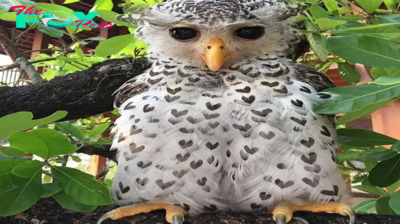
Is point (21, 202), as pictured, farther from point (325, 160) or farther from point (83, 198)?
point (325, 160)

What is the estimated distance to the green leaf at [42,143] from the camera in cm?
57

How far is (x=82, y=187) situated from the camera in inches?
24.5

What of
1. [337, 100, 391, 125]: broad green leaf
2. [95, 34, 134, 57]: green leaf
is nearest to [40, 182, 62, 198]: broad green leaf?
[95, 34, 134, 57]: green leaf

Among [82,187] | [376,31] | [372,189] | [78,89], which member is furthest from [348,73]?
[82,187]

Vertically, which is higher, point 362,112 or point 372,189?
point 362,112

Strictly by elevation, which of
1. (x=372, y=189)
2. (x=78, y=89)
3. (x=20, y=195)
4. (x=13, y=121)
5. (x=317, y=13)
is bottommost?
(x=372, y=189)

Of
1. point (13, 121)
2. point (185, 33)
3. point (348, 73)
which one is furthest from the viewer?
point (348, 73)

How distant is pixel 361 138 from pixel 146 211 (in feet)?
1.72

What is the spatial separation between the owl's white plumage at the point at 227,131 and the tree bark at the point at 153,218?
1.5 inches

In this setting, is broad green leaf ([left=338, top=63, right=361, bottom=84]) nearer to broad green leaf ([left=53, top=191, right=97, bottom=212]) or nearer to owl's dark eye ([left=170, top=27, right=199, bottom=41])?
owl's dark eye ([left=170, top=27, right=199, bottom=41])

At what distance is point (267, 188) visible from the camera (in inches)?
27.5

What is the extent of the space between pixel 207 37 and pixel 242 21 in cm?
A: 8

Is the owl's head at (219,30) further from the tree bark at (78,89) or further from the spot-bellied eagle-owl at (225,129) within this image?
the tree bark at (78,89)

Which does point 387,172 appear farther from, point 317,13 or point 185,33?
point 185,33
